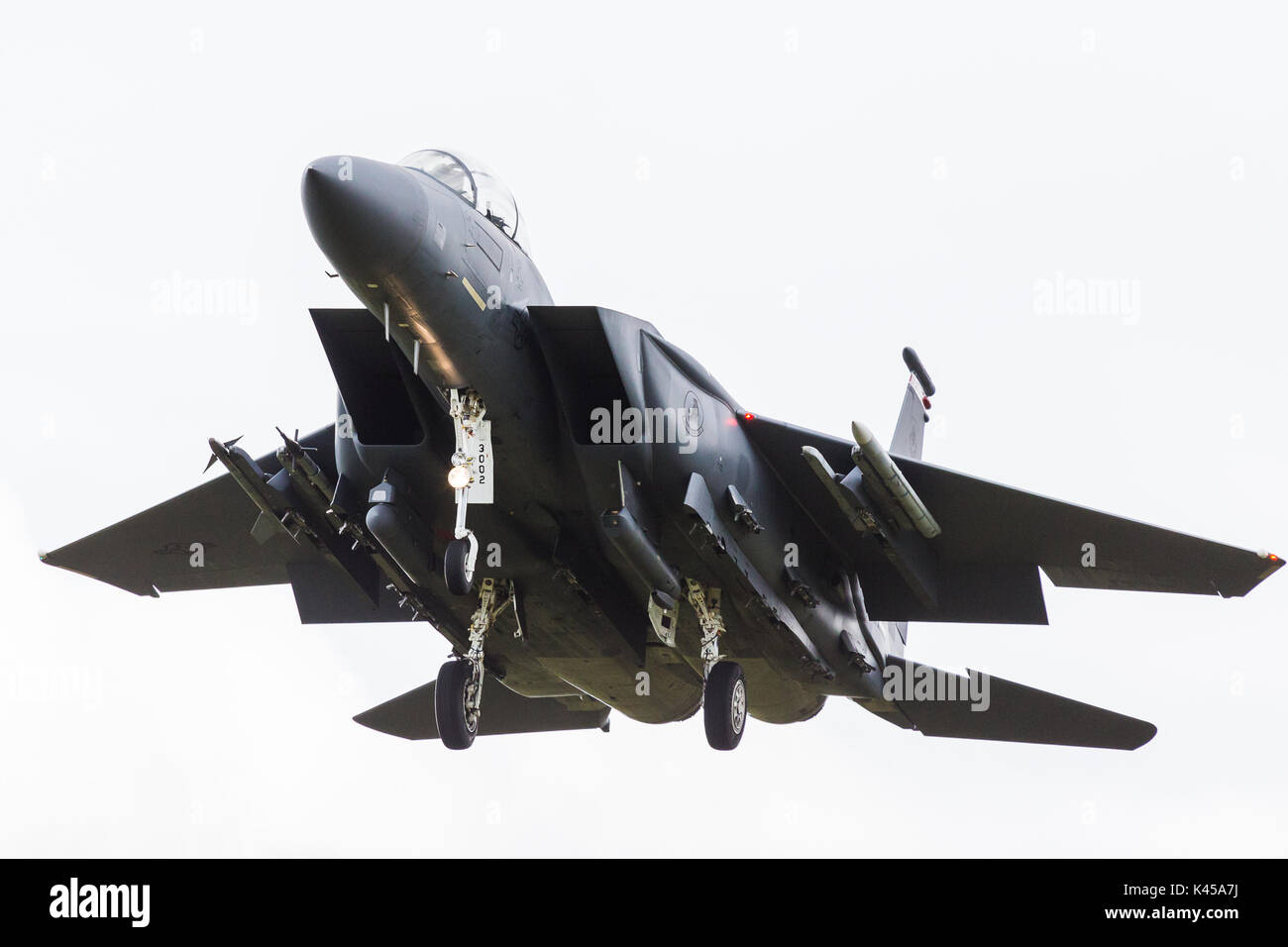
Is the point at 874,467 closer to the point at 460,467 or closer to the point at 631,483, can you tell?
the point at 631,483

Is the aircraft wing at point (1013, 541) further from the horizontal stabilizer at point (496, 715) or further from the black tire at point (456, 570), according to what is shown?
the horizontal stabilizer at point (496, 715)

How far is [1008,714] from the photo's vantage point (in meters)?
15.7

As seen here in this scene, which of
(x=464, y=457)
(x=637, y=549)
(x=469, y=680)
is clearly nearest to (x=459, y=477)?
(x=464, y=457)

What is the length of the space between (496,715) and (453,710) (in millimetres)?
4305

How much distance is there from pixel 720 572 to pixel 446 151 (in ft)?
13.0

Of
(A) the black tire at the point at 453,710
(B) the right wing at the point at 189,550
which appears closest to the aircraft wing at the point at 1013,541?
(A) the black tire at the point at 453,710

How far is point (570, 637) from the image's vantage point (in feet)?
45.8

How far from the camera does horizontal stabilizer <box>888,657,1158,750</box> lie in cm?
1538

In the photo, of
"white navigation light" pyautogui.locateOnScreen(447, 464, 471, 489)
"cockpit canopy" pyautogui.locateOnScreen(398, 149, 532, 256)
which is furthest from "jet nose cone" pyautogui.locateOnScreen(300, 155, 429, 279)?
"white navigation light" pyautogui.locateOnScreen(447, 464, 471, 489)

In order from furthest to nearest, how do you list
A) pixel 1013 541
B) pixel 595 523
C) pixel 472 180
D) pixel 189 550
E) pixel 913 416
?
pixel 913 416, pixel 189 550, pixel 1013 541, pixel 595 523, pixel 472 180

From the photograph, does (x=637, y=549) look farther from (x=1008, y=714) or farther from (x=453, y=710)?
(x=1008, y=714)

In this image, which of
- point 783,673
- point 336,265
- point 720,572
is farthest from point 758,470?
point 336,265

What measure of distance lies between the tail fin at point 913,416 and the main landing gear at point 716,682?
3.89 meters

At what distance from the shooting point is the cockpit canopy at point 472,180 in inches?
469
